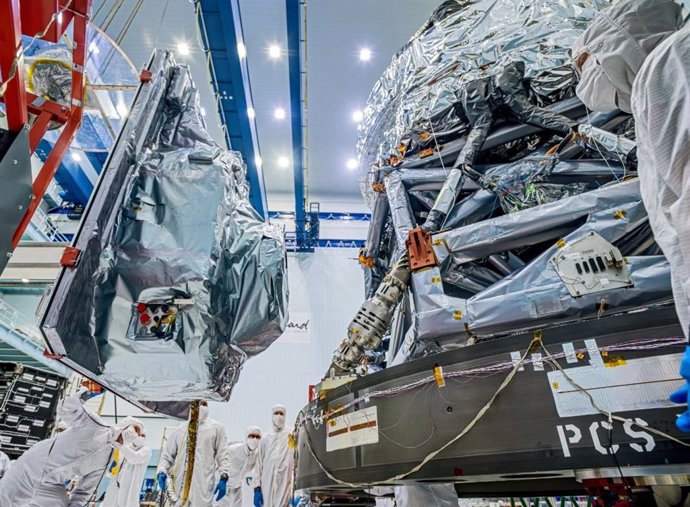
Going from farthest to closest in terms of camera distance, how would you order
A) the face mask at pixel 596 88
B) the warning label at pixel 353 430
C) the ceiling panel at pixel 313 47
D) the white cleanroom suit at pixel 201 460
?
the ceiling panel at pixel 313 47 < the white cleanroom suit at pixel 201 460 < the warning label at pixel 353 430 < the face mask at pixel 596 88

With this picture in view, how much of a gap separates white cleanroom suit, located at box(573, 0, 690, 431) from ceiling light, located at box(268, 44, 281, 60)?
842cm

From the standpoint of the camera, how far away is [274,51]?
8719 mm

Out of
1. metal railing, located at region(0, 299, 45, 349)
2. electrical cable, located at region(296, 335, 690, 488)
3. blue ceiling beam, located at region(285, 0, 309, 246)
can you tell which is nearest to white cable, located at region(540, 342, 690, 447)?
electrical cable, located at region(296, 335, 690, 488)

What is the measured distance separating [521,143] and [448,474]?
96.3 inches

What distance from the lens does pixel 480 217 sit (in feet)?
9.30

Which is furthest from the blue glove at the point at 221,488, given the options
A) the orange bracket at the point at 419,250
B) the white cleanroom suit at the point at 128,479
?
the orange bracket at the point at 419,250

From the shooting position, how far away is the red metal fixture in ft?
5.98

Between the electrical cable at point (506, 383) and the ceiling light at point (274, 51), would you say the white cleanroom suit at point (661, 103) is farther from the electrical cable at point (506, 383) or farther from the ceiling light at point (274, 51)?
the ceiling light at point (274, 51)

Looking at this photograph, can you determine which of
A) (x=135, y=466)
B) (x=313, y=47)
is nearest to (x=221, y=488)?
(x=135, y=466)

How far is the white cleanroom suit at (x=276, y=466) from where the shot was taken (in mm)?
5684

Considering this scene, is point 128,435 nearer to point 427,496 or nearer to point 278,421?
point 278,421

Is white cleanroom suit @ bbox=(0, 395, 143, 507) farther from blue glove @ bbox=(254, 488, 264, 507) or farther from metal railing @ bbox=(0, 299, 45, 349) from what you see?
metal railing @ bbox=(0, 299, 45, 349)

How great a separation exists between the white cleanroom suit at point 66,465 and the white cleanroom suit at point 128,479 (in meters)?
1.70

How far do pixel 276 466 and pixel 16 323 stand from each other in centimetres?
830
